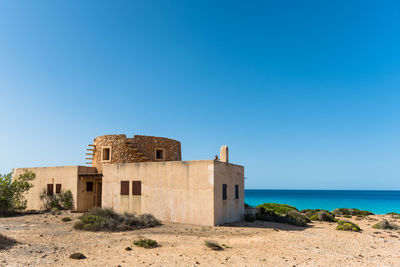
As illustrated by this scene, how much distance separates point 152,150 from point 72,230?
34.7 feet

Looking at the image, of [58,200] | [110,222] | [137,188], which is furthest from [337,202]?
[110,222]

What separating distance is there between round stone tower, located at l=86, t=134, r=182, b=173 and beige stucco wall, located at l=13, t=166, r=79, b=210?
233 centimetres

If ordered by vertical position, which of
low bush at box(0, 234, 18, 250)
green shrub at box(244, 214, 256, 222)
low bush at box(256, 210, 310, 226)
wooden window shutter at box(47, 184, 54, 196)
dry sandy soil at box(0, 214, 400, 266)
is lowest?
low bush at box(256, 210, 310, 226)

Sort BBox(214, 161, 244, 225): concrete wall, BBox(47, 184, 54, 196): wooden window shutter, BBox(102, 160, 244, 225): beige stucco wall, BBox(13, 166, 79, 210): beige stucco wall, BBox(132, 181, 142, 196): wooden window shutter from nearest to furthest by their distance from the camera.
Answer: BBox(102, 160, 244, 225): beige stucco wall → BBox(214, 161, 244, 225): concrete wall → BBox(132, 181, 142, 196): wooden window shutter → BBox(13, 166, 79, 210): beige stucco wall → BBox(47, 184, 54, 196): wooden window shutter

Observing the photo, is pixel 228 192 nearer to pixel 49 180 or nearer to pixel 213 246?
pixel 213 246

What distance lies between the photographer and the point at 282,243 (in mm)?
11516

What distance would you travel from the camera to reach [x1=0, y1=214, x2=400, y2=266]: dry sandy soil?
8680 mm

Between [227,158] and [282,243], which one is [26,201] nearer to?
[227,158]

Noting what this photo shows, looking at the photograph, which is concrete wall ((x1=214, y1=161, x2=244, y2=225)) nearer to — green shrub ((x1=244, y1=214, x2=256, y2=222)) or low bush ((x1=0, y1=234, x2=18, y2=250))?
green shrub ((x1=244, y1=214, x2=256, y2=222))

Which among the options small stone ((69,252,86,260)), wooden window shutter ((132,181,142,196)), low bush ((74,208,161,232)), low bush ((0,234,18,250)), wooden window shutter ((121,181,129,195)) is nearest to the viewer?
small stone ((69,252,86,260))

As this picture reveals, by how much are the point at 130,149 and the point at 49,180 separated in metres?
7.09

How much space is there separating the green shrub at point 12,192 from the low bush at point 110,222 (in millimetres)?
9072

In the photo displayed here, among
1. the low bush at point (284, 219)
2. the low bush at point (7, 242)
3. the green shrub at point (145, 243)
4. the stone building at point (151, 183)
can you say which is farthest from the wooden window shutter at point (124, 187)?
the low bush at point (284, 219)

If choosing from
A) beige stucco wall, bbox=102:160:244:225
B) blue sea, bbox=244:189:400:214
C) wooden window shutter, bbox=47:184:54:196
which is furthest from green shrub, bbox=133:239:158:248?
blue sea, bbox=244:189:400:214
